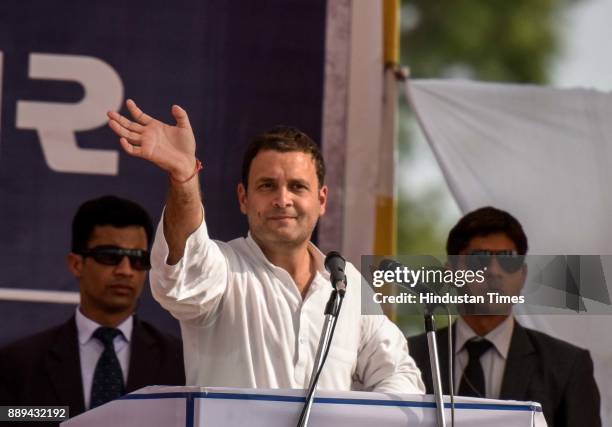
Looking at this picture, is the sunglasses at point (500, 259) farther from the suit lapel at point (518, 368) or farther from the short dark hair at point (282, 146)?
the short dark hair at point (282, 146)

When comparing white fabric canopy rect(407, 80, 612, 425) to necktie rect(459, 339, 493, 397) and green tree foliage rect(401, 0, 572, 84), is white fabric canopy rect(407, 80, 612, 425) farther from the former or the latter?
green tree foliage rect(401, 0, 572, 84)

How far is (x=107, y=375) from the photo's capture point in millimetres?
5363

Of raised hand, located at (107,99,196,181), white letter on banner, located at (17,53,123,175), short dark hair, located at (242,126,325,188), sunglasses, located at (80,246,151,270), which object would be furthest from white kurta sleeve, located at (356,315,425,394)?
white letter on banner, located at (17,53,123,175)

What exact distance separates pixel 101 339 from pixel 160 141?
1.62m

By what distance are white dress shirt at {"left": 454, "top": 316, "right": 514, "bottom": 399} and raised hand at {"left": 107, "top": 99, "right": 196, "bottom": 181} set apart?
1.75 meters

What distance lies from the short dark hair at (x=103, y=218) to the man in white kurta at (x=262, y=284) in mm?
1110

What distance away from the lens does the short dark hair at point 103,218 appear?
5562 millimetres

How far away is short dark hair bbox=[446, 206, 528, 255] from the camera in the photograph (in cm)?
548

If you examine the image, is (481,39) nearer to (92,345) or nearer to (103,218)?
(103,218)

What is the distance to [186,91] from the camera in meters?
5.85

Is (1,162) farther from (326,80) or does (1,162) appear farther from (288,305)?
(288,305)

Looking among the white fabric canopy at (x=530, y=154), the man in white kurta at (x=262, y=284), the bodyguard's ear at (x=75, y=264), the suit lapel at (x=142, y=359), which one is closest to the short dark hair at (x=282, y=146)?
the man in white kurta at (x=262, y=284)

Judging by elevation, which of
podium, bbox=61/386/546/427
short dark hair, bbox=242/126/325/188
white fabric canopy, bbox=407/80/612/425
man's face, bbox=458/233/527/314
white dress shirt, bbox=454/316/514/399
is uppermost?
white fabric canopy, bbox=407/80/612/425

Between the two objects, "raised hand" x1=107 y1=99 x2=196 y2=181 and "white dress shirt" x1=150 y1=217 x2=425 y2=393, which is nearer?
"raised hand" x1=107 y1=99 x2=196 y2=181
